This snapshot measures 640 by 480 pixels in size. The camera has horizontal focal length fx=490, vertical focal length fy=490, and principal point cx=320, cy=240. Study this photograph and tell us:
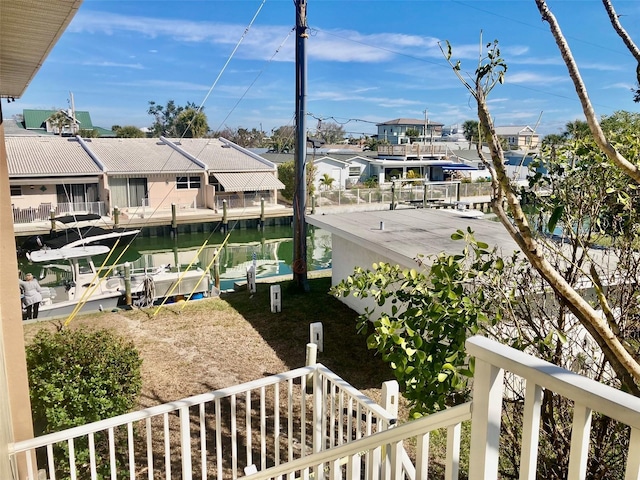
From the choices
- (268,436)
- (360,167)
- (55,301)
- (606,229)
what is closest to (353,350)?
(268,436)

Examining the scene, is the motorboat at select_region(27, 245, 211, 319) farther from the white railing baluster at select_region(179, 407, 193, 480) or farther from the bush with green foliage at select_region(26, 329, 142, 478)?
the white railing baluster at select_region(179, 407, 193, 480)

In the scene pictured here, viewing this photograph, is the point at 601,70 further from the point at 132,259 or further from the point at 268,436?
the point at 132,259

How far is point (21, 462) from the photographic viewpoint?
9.59ft

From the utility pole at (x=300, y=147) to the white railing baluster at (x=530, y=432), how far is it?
8.61 metres

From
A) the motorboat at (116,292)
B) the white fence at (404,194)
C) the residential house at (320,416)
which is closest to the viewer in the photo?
the residential house at (320,416)

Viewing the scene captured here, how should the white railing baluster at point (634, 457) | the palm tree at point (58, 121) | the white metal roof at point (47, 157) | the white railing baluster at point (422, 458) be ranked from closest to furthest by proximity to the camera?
the white railing baluster at point (634, 457) < the white railing baluster at point (422, 458) < the white metal roof at point (47, 157) < the palm tree at point (58, 121)

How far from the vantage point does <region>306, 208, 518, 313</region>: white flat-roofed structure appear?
6721 mm

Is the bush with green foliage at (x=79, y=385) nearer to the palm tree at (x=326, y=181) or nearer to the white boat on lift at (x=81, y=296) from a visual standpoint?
the white boat on lift at (x=81, y=296)

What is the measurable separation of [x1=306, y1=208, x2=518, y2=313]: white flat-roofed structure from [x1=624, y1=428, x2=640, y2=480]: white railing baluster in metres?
5.05

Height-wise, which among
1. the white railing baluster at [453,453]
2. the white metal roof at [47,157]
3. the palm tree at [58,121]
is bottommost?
the white railing baluster at [453,453]

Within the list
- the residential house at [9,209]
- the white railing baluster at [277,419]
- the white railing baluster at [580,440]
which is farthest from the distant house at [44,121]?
the white railing baluster at [580,440]

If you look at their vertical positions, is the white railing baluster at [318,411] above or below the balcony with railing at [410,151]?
below

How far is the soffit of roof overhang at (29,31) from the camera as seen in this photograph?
1743 mm

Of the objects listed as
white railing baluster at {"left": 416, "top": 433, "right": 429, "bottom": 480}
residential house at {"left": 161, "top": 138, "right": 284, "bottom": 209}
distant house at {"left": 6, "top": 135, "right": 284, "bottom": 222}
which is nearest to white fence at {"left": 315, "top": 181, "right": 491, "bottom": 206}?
residential house at {"left": 161, "top": 138, "right": 284, "bottom": 209}
